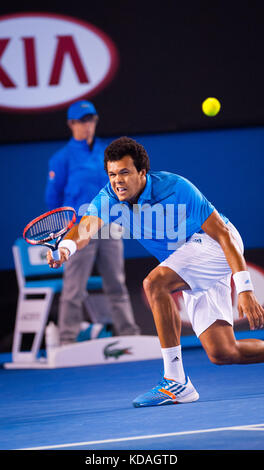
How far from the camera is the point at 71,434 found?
4.20m

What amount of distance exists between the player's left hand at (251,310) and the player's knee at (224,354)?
0.59m

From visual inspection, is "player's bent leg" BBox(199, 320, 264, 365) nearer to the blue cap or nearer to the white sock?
the white sock

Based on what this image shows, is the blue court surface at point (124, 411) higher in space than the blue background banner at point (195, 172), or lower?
lower

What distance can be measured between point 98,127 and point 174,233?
392 centimetres

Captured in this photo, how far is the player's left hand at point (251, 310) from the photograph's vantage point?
3941 mm

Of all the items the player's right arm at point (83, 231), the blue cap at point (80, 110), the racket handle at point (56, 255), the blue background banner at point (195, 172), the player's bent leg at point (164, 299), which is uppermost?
the blue cap at point (80, 110)

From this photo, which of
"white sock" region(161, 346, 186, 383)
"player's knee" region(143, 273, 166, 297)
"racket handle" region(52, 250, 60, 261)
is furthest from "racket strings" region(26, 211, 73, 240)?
"white sock" region(161, 346, 186, 383)

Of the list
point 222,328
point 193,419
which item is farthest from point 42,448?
point 222,328

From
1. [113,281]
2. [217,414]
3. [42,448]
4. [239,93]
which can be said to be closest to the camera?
[42,448]

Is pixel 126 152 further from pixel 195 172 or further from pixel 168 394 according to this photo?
pixel 195 172

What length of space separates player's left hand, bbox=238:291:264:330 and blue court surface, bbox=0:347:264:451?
51 cm

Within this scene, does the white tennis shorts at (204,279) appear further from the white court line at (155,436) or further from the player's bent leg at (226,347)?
the white court line at (155,436)

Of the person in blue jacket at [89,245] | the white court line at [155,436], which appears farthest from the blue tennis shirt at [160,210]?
the person in blue jacket at [89,245]
